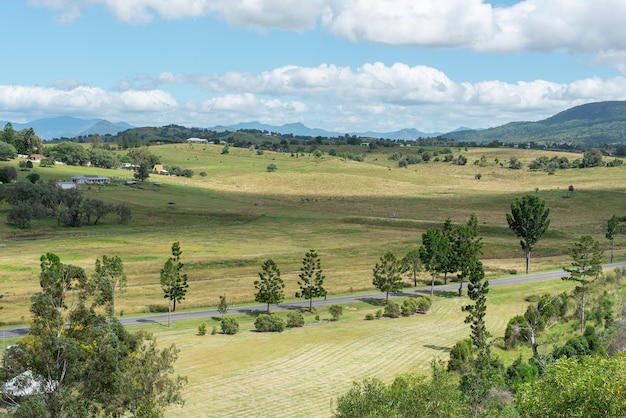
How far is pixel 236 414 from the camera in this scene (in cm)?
3794

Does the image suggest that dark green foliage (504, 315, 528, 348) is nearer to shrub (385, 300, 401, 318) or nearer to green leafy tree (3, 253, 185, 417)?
shrub (385, 300, 401, 318)

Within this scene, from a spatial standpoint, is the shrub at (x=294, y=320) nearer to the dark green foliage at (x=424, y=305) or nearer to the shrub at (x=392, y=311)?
the shrub at (x=392, y=311)

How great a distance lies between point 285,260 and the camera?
10281 centimetres

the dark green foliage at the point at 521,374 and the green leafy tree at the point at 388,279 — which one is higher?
the green leafy tree at the point at 388,279

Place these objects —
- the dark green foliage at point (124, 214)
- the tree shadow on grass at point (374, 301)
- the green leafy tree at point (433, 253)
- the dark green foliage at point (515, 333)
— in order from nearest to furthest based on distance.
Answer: the dark green foliage at point (515, 333)
the tree shadow on grass at point (374, 301)
the green leafy tree at point (433, 253)
the dark green foliage at point (124, 214)

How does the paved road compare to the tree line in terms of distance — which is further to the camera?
the paved road

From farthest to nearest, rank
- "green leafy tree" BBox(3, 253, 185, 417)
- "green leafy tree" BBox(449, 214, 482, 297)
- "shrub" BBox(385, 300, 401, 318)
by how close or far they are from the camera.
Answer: "green leafy tree" BBox(449, 214, 482, 297) < "shrub" BBox(385, 300, 401, 318) < "green leafy tree" BBox(3, 253, 185, 417)

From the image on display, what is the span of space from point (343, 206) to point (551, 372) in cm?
15546

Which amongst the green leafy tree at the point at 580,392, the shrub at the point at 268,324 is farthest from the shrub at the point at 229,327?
the green leafy tree at the point at 580,392

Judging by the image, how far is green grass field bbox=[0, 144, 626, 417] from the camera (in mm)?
46500

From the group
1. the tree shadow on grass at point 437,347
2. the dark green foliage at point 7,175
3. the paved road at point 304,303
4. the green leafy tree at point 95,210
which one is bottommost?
the tree shadow on grass at point 437,347

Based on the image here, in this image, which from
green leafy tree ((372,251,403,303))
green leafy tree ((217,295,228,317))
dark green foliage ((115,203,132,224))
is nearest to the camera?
green leafy tree ((217,295,228,317))

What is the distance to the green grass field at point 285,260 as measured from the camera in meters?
46.5

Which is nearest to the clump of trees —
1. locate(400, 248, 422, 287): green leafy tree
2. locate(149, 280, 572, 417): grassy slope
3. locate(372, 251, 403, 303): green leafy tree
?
locate(400, 248, 422, 287): green leafy tree
